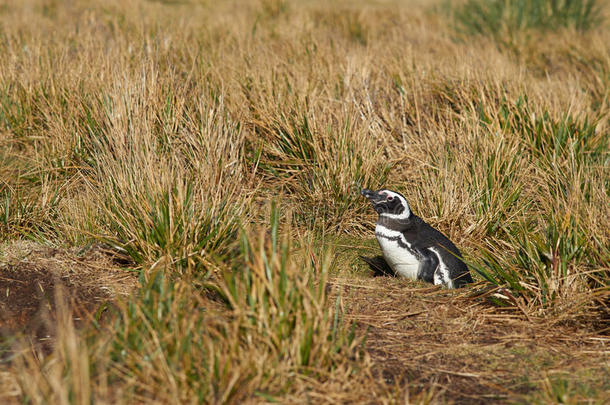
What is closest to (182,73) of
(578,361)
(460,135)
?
(460,135)

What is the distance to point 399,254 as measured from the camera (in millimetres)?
4242

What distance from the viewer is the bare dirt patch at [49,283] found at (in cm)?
324

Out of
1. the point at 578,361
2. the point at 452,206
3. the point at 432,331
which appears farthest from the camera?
the point at 452,206

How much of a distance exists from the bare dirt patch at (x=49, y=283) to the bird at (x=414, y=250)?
5.06 ft

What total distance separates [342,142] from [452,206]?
88 cm

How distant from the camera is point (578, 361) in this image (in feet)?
10.0

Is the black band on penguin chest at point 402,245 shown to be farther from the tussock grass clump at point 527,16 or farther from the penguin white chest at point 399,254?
the tussock grass clump at point 527,16

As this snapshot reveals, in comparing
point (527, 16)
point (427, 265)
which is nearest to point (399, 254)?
point (427, 265)

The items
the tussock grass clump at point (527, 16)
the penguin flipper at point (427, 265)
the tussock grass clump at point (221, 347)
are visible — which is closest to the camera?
the tussock grass clump at point (221, 347)

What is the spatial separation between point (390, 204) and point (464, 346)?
1.40 metres

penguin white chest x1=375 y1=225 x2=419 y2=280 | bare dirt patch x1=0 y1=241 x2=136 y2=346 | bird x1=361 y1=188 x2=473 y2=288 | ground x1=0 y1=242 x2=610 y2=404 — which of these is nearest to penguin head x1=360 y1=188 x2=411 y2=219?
bird x1=361 y1=188 x2=473 y2=288

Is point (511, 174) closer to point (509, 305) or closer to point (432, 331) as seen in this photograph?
point (509, 305)

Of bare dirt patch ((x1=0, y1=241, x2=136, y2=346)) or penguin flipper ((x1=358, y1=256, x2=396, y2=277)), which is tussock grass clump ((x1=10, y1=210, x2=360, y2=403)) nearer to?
bare dirt patch ((x1=0, y1=241, x2=136, y2=346))

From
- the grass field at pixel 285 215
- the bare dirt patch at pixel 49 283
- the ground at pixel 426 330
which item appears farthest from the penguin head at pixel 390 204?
the bare dirt patch at pixel 49 283
